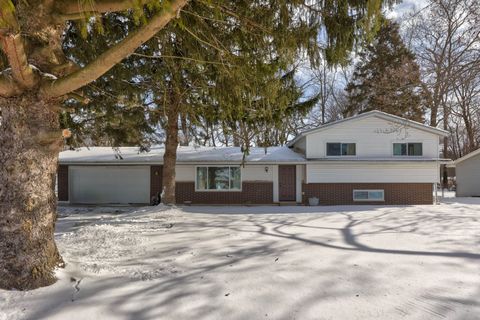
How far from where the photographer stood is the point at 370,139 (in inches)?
714

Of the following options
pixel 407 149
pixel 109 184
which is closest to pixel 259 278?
pixel 407 149

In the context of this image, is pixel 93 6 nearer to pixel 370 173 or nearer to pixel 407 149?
pixel 370 173

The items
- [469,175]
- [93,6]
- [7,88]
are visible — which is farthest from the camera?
[469,175]

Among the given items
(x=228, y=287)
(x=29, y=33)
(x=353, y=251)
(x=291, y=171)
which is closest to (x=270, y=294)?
(x=228, y=287)

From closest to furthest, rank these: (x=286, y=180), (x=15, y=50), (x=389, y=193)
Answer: (x=15, y=50), (x=389, y=193), (x=286, y=180)

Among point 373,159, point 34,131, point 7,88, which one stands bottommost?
point 34,131

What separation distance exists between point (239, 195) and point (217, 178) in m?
1.40

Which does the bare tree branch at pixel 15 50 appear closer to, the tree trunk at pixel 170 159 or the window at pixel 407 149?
the tree trunk at pixel 170 159

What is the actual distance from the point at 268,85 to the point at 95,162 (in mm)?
13736

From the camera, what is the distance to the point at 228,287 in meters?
4.34

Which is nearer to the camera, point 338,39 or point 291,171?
point 338,39

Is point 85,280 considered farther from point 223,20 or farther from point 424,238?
point 424,238

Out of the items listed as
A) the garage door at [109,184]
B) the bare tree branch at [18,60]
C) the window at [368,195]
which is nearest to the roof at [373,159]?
the window at [368,195]

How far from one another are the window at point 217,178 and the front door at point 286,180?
2089mm
